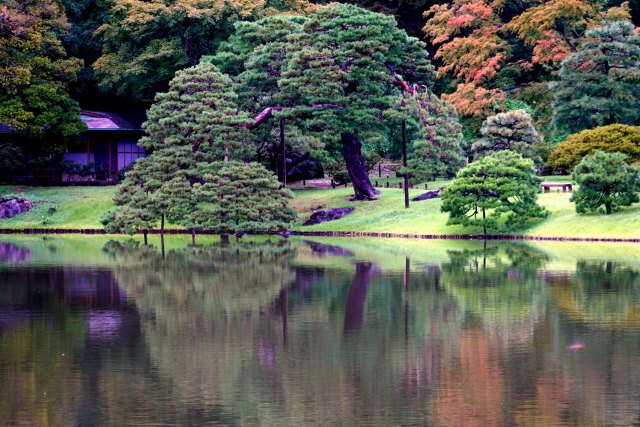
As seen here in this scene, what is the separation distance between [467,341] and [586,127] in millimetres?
36164

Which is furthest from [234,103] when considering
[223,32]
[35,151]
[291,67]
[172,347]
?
[172,347]

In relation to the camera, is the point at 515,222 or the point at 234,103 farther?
the point at 234,103

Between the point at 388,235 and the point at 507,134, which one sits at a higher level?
the point at 507,134

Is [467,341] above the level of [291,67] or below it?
below

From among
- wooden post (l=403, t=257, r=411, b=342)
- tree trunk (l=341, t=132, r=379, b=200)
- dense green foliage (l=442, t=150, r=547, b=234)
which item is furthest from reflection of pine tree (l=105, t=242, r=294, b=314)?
tree trunk (l=341, t=132, r=379, b=200)

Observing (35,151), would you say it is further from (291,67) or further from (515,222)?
(515,222)

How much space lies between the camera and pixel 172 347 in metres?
18.1

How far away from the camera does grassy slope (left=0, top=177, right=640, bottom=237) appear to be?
40.3 meters

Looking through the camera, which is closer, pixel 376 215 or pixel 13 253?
pixel 13 253

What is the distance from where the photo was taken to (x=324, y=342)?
18281 millimetres

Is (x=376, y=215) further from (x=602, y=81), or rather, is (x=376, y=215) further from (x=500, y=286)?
(x=500, y=286)

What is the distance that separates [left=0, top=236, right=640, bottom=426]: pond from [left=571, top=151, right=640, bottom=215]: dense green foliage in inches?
328

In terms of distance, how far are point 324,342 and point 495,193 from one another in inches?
985

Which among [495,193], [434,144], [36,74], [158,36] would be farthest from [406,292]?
[158,36]
